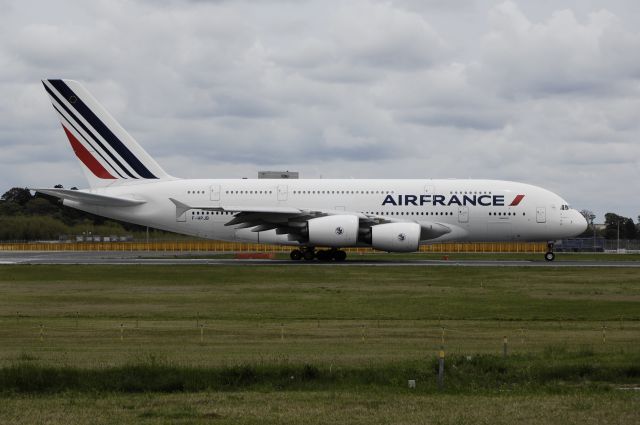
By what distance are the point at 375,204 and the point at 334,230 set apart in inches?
185

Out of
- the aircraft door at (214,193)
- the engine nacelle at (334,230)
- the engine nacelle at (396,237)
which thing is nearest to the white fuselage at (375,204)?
the aircraft door at (214,193)

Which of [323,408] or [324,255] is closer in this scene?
[323,408]

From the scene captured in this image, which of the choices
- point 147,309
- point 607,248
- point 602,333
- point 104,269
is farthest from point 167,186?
point 607,248

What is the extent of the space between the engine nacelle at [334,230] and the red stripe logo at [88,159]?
14.4 metres

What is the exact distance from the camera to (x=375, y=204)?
191ft

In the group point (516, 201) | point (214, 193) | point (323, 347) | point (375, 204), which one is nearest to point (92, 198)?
point (214, 193)

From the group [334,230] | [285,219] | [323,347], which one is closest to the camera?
[323,347]

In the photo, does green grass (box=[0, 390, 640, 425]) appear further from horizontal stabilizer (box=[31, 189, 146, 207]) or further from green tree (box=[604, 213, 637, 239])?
green tree (box=[604, 213, 637, 239])

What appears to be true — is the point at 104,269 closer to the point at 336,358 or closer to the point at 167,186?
the point at 167,186

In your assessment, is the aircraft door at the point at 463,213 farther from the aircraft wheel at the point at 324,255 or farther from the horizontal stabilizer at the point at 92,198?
the horizontal stabilizer at the point at 92,198

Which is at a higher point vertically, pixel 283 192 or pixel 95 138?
pixel 95 138

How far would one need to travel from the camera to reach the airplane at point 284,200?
2265 inches

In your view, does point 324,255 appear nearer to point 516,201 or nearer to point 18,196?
point 516,201

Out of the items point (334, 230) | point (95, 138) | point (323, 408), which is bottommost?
point (323, 408)
